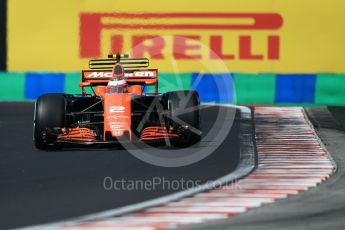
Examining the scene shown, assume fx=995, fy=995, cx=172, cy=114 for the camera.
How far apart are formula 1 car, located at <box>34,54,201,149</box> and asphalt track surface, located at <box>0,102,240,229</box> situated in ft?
0.78

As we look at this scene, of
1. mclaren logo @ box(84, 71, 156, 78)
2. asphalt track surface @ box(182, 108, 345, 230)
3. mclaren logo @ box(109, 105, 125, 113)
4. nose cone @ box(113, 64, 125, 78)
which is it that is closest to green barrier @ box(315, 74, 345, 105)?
mclaren logo @ box(84, 71, 156, 78)

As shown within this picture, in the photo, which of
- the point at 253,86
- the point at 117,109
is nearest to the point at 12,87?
the point at 253,86

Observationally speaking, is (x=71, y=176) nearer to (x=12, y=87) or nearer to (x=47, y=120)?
(x=47, y=120)

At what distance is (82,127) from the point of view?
549 inches

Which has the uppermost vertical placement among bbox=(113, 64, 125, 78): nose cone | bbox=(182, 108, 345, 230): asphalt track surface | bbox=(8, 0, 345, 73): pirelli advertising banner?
bbox=(8, 0, 345, 73): pirelli advertising banner

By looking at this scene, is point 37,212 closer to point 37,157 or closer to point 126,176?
point 126,176

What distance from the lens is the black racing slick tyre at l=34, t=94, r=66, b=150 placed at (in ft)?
44.5

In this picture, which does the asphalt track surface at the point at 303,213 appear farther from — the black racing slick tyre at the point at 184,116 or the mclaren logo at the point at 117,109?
the mclaren logo at the point at 117,109

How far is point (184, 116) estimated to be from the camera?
539 inches

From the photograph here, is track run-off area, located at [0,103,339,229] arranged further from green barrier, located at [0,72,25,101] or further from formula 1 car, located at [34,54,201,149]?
green barrier, located at [0,72,25,101]

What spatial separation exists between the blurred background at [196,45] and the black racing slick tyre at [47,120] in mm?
7370

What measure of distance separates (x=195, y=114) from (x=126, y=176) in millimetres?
2619

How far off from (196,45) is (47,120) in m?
7.98

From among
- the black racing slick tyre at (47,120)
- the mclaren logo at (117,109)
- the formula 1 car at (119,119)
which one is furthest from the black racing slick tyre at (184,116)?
the black racing slick tyre at (47,120)
